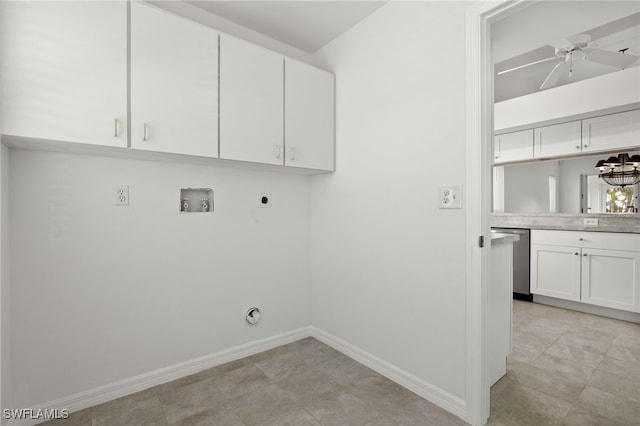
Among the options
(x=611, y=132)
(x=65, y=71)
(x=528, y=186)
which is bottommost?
(x=528, y=186)

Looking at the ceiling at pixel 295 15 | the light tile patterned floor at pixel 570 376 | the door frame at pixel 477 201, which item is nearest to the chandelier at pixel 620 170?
the light tile patterned floor at pixel 570 376

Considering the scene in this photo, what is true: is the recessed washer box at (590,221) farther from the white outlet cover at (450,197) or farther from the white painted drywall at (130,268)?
the white painted drywall at (130,268)

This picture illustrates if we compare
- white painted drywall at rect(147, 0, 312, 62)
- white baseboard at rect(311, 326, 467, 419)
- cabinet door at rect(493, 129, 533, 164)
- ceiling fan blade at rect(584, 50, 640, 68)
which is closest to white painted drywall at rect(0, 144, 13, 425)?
white painted drywall at rect(147, 0, 312, 62)

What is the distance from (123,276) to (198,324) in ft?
1.97

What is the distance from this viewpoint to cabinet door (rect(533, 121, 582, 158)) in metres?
3.46

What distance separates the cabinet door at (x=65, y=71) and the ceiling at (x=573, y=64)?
10.2ft

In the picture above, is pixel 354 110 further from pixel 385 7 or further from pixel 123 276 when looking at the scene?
pixel 123 276

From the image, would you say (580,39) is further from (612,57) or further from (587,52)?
(612,57)

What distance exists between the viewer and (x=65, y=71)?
4.63 feet

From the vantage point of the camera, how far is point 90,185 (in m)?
1.73

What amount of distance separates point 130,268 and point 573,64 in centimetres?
428

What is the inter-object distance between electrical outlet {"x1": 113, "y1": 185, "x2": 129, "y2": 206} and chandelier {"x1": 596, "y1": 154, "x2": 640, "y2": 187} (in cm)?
466

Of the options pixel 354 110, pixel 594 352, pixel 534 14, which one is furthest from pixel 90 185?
pixel 594 352

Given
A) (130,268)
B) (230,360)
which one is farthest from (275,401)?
(130,268)
